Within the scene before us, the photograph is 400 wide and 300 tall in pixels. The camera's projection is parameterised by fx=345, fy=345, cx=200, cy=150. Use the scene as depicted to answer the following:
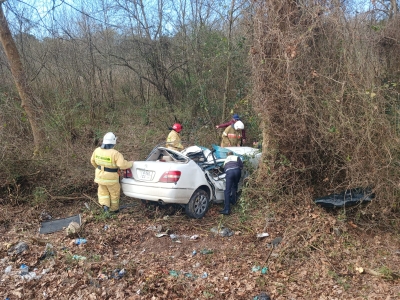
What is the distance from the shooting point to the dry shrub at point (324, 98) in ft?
18.5

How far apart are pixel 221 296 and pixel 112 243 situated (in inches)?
92.3

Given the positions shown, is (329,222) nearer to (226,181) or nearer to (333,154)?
(333,154)

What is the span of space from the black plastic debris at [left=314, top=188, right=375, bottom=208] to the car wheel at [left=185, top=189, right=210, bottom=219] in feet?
6.74

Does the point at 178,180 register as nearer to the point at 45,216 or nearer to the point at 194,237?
the point at 194,237

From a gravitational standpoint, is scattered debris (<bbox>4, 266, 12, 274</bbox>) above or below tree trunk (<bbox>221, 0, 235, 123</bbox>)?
below

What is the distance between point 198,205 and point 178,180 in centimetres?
80

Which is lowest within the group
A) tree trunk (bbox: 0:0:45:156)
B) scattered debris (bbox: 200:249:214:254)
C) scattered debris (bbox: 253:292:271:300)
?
scattered debris (bbox: 253:292:271:300)

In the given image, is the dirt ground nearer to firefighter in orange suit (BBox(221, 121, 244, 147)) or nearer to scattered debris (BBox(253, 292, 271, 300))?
scattered debris (BBox(253, 292, 271, 300))

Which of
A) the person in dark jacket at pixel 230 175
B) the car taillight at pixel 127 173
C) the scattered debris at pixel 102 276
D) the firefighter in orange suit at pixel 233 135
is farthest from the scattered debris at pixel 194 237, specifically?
the firefighter in orange suit at pixel 233 135

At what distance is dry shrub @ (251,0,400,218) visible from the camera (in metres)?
5.64

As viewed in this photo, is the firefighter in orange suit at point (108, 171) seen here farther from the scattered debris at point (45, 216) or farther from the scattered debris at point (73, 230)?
the scattered debris at point (45, 216)

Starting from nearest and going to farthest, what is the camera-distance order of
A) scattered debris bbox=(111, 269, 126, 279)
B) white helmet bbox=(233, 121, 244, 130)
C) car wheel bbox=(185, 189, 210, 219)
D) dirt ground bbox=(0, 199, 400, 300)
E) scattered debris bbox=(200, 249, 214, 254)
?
1. dirt ground bbox=(0, 199, 400, 300)
2. scattered debris bbox=(111, 269, 126, 279)
3. scattered debris bbox=(200, 249, 214, 254)
4. car wheel bbox=(185, 189, 210, 219)
5. white helmet bbox=(233, 121, 244, 130)

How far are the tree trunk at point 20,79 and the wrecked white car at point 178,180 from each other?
14.2 ft

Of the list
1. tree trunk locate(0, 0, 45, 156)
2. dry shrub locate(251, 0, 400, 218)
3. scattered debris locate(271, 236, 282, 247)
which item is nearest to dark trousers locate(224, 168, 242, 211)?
dry shrub locate(251, 0, 400, 218)
